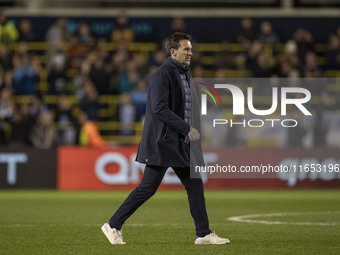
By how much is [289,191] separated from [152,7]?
8.57m

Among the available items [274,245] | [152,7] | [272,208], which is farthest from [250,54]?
[274,245]

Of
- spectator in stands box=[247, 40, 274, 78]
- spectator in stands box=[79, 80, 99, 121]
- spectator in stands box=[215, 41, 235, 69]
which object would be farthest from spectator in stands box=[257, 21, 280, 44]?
spectator in stands box=[79, 80, 99, 121]

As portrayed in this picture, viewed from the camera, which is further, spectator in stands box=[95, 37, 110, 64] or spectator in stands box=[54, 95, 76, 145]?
spectator in stands box=[95, 37, 110, 64]

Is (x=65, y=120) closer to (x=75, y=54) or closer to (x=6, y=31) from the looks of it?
(x=75, y=54)

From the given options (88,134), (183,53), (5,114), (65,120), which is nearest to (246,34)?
(65,120)

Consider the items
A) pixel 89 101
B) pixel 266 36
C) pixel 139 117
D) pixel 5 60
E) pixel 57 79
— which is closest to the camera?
pixel 89 101

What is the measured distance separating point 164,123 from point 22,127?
41.9ft

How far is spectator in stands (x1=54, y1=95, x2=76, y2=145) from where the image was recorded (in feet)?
71.6

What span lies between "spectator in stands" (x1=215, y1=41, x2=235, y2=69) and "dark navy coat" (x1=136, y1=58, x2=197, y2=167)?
14651 millimetres

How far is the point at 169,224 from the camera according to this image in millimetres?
11492

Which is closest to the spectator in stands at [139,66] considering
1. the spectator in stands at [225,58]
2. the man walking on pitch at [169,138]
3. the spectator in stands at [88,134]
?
the spectator in stands at [225,58]

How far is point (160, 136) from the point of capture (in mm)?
8805

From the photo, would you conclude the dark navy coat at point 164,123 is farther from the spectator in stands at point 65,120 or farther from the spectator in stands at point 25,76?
the spectator in stands at point 25,76

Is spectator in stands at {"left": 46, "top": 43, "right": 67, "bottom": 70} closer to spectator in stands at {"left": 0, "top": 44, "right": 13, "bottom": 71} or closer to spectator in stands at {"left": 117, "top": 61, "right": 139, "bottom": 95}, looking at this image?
spectator in stands at {"left": 0, "top": 44, "right": 13, "bottom": 71}
